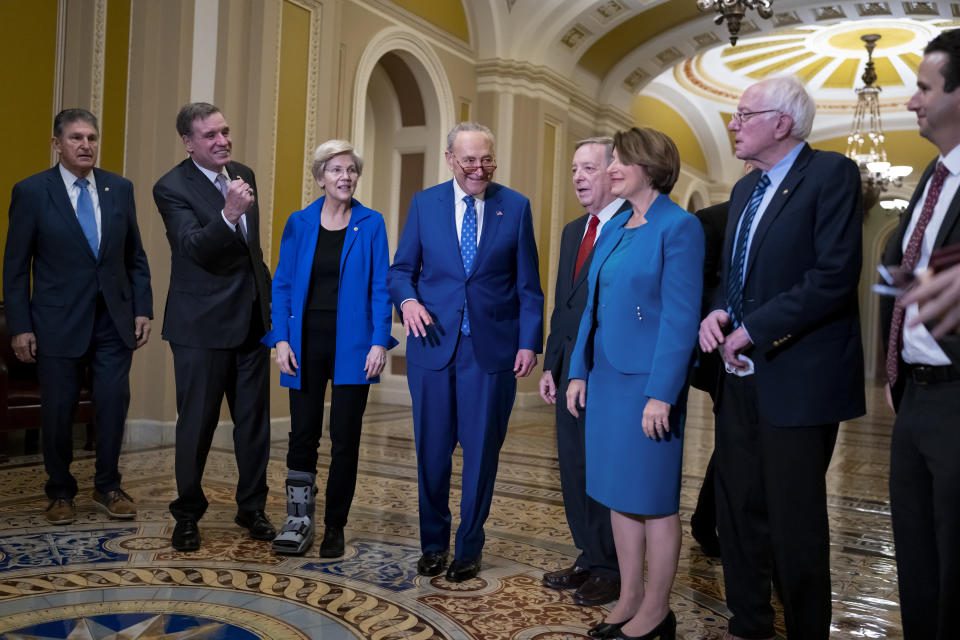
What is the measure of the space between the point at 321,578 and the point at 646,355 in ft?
4.49

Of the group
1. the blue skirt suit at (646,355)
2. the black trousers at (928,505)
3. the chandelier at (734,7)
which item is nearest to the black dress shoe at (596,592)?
the blue skirt suit at (646,355)

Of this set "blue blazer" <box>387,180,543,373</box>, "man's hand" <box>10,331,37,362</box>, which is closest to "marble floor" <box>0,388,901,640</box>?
"man's hand" <box>10,331,37,362</box>

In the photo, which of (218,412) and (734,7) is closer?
(218,412)

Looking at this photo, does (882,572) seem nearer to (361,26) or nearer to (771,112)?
(771,112)

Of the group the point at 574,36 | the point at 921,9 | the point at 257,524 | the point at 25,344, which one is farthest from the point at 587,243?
the point at 921,9

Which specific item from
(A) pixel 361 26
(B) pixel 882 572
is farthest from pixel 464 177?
(A) pixel 361 26

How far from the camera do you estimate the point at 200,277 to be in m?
3.09

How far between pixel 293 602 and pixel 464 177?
4.71 ft

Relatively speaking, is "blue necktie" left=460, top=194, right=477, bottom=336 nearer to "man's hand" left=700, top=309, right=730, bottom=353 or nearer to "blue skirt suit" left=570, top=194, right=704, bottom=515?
"blue skirt suit" left=570, top=194, right=704, bottom=515

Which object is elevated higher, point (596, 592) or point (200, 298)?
point (200, 298)

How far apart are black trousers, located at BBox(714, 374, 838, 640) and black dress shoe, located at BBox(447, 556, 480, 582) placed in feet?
2.98

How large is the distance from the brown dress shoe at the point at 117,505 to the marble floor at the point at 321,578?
5cm

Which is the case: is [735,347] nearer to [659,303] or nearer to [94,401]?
[659,303]

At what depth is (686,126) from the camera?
46.0 feet
